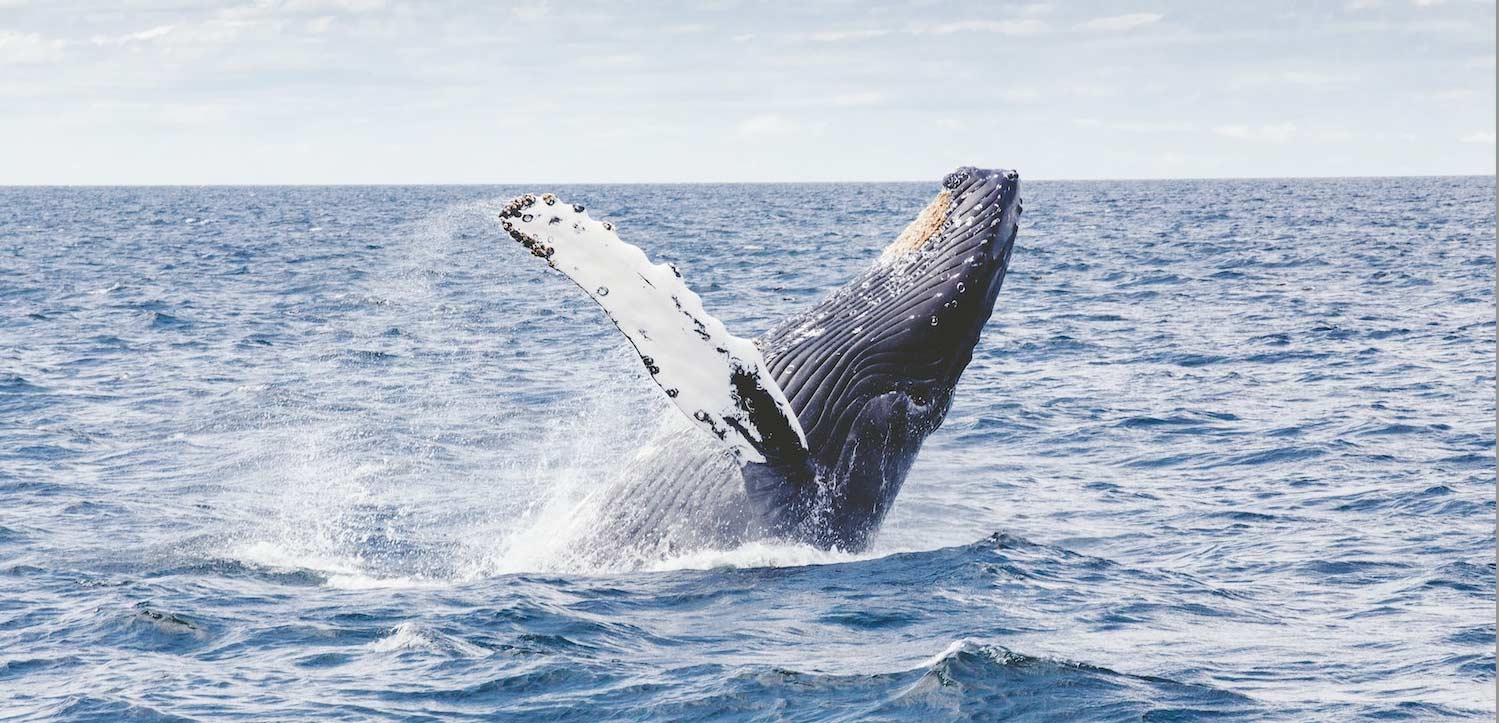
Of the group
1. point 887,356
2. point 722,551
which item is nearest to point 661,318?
point 887,356

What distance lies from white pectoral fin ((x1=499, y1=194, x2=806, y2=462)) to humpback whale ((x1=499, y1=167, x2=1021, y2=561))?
0.37 ft

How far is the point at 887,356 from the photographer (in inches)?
347

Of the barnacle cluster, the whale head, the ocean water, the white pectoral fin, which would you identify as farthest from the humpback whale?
the barnacle cluster

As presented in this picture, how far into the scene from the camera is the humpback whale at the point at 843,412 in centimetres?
866

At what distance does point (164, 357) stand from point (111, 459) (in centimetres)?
836

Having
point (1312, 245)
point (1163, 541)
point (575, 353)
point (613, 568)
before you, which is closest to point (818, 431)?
point (613, 568)

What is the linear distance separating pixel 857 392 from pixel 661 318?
5.51 feet

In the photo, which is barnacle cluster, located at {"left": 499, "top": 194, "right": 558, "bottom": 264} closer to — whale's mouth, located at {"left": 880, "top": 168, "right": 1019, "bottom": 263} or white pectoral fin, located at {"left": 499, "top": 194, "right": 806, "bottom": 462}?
white pectoral fin, located at {"left": 499, "top": 194, "right": 806, "bottom": 462}

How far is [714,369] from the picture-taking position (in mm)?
7590

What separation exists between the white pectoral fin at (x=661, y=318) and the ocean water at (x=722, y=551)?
1.30 meters

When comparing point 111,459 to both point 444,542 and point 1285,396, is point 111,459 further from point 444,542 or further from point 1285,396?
point 1285,396

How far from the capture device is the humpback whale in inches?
341

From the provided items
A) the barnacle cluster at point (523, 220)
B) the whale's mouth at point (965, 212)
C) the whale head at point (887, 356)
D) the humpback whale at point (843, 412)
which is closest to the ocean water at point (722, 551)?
the humpback whale at point (843, 412)

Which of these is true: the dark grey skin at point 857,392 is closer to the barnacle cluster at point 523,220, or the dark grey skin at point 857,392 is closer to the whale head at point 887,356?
the whale head at point 887,356
